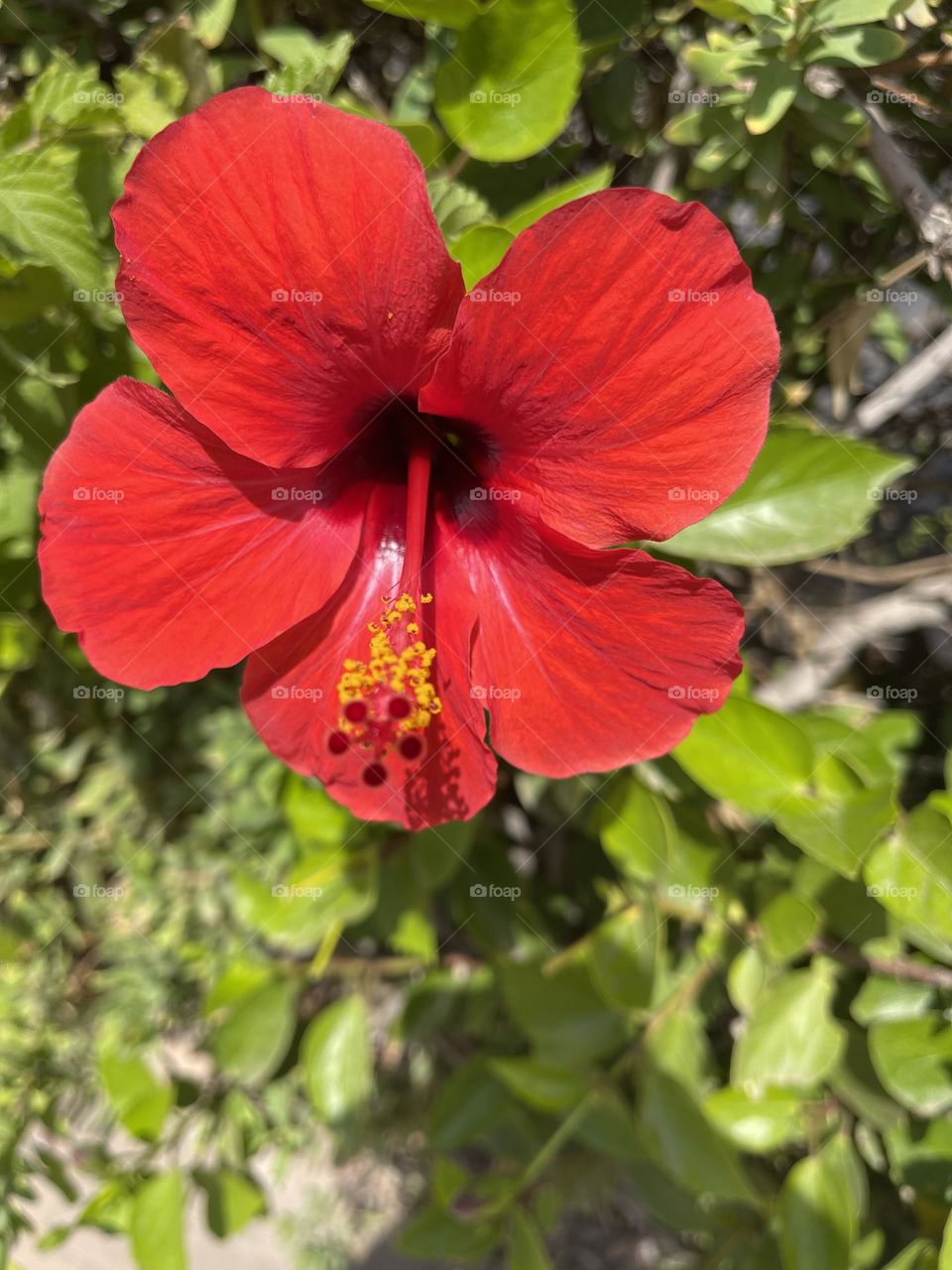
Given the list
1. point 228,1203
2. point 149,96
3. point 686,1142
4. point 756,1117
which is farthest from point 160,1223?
point 149,96

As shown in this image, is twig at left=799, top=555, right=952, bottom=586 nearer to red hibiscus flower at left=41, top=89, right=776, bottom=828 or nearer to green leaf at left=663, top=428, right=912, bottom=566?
green leaf at left=663, top=428, right=912, bottom=566

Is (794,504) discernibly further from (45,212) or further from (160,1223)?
(160,1223)

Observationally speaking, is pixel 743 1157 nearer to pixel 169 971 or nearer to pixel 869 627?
pixel 869 627

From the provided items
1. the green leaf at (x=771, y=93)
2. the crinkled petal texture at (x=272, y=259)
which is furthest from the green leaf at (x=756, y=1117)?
the green leaf at (x=771, y=93)

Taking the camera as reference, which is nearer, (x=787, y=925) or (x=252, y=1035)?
(x=787, y=925)

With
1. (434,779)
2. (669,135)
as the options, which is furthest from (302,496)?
(669,135)

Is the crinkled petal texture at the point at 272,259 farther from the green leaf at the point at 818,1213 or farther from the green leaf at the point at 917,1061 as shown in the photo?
the green leaf at the point at 818,1213

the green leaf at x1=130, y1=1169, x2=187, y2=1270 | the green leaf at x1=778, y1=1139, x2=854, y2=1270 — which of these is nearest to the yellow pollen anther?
the green leaf at x1=778, y1=1139, x2=854, y2=1270
